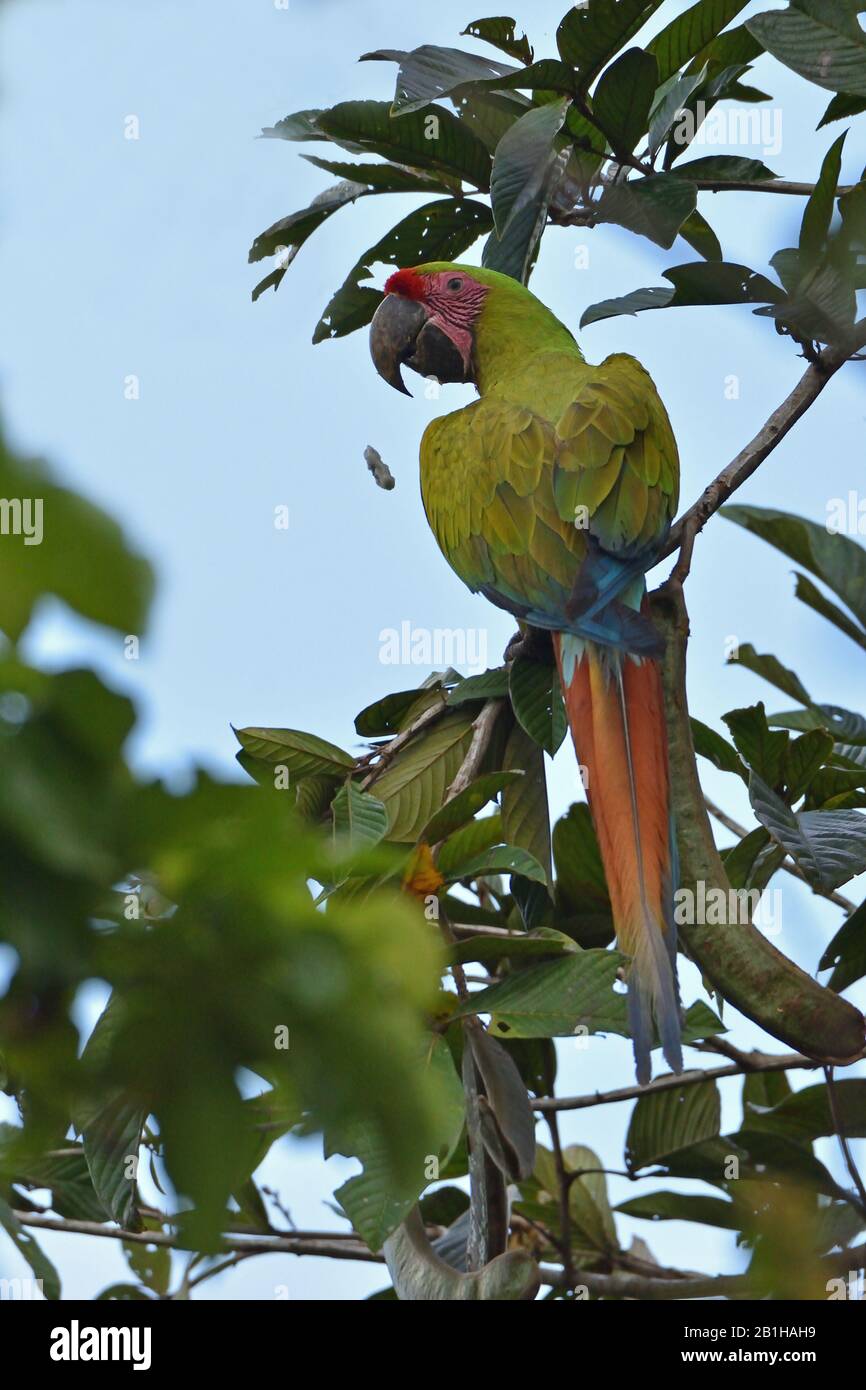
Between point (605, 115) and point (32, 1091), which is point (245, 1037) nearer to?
point (32, 1091)

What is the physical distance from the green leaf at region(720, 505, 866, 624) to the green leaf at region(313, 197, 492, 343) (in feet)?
2.67

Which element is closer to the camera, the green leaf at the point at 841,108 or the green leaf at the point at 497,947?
the green leaf at the point at 497,947

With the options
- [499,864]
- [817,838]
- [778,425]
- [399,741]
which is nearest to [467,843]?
[499,864]

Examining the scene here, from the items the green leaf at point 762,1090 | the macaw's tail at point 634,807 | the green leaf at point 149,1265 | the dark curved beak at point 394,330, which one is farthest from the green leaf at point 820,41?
the green leaf at point 149,1265

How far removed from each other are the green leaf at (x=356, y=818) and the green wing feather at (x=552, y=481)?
789mm

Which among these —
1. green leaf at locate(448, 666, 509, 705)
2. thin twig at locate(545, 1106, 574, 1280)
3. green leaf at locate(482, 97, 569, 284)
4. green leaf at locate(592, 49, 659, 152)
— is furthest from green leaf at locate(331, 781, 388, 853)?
green leaf at locate(592, 49, 659, 152)

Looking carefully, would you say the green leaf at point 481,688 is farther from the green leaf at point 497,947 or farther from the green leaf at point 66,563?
the green leaf at point 66,563

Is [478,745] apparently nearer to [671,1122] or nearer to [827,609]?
[671,1122]

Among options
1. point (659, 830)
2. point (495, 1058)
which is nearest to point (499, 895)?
point (659, 830)

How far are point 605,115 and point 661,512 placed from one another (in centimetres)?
65

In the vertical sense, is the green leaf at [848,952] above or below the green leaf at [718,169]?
below

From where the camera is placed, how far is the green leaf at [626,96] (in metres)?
2.03

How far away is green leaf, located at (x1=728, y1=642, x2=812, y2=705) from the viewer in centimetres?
278

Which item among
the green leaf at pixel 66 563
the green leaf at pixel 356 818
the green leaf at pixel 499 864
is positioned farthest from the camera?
the green leaf at pixel 499 864
